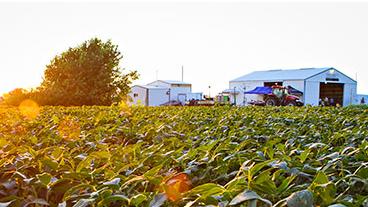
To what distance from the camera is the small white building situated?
4122cm

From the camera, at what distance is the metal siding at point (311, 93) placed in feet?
112

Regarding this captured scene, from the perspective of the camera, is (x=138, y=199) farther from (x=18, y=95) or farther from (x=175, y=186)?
(x=18, y=95)

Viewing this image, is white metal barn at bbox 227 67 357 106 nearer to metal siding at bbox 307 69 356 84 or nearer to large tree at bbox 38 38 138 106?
metal siding at bbox 307 69 356 84

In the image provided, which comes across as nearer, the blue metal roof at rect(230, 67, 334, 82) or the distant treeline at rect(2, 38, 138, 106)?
the distant treeline at rect(2, 38, 138, 106)

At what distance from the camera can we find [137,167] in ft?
3.61

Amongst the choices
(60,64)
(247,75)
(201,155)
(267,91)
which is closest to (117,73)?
(60,64)

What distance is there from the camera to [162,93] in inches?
1646

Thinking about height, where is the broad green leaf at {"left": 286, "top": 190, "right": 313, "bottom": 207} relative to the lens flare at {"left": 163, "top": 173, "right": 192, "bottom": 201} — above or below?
above

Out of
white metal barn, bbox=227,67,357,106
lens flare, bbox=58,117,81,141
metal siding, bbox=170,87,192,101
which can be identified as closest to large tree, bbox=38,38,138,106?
white metal barn, bbox=227,67,357,106

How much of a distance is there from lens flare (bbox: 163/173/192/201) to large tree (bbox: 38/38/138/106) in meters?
20.1

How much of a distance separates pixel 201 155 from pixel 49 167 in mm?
477

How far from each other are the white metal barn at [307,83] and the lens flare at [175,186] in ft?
112

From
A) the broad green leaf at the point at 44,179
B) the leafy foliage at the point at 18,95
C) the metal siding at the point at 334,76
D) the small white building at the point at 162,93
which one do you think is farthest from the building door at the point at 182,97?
the broad green leaf at the point at 44,179

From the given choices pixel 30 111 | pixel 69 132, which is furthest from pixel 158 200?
pixel 30 111
